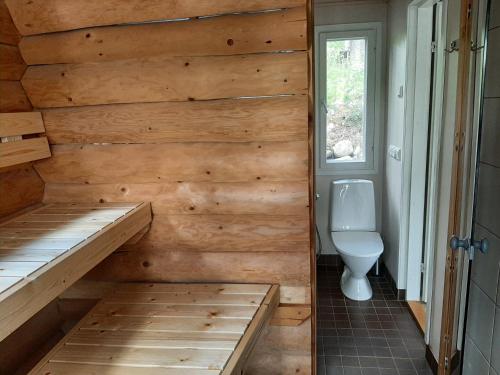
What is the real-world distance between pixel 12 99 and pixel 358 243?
234 centimetres

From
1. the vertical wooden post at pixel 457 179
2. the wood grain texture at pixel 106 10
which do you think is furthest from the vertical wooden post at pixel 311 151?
the vertical wooden post at pixel 457 179

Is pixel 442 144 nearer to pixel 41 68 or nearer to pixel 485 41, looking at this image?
pixel 485 41

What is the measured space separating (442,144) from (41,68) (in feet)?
6.26

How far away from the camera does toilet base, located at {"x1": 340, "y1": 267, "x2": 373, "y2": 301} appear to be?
2977 mm

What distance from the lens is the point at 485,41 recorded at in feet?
4.43

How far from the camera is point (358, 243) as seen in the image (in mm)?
2955

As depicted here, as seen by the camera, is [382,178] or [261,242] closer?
[261,242]

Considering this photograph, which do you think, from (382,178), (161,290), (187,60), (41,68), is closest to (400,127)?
(382,178)

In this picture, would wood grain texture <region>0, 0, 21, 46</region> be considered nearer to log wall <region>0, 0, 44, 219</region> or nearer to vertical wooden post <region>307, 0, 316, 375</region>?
log wall <region>0, 0, 44, 219</region>

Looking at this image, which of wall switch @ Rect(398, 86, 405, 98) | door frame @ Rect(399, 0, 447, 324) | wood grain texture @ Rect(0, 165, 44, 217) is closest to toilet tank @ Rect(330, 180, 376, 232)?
door frame @ Rect(399, 0, 447, 324)

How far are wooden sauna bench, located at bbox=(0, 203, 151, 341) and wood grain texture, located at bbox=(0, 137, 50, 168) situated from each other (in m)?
0.23

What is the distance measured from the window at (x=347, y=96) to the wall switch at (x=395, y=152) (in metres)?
0.31

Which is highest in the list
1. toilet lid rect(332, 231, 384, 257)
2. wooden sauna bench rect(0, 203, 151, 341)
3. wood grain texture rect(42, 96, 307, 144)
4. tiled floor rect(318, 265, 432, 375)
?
wood grain texture rect(42, 96, 307, 144)

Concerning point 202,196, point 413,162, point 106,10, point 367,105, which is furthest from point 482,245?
point 367,105
